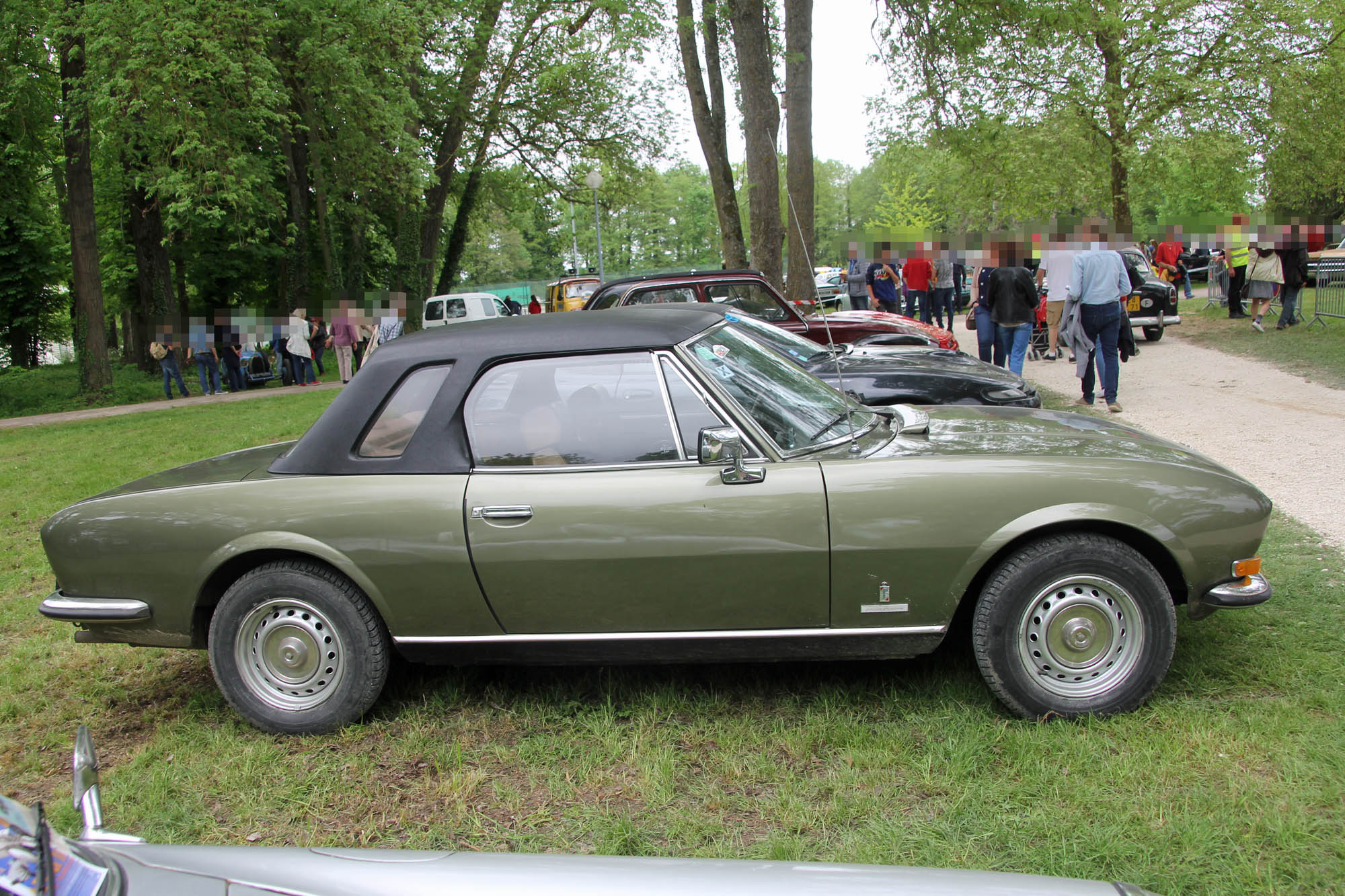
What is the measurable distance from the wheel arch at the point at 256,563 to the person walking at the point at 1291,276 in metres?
16.4

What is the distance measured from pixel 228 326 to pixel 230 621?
713 inches

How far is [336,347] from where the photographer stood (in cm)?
1903

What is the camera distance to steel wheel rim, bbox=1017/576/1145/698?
332 centimetres

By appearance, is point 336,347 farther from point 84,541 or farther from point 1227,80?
point 1227,80

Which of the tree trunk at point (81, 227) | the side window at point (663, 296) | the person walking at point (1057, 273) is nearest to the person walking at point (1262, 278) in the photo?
the person walking at point (1057, 273)

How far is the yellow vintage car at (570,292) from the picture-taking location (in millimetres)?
26266

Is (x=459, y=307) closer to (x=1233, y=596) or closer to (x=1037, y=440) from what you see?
(x=1037, y=440)

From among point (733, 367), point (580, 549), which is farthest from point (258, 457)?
point (733, 367)

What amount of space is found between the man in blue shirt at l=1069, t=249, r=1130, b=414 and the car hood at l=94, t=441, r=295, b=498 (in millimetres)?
7592

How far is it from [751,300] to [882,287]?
5528mm

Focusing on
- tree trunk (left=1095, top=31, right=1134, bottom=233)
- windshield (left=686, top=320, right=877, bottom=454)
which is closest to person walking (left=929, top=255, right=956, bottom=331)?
tree trunk (left=1095, top=31, right=1134, bottom=233)

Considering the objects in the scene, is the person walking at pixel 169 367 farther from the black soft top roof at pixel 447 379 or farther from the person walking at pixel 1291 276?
the person walking at pixel 1291 276

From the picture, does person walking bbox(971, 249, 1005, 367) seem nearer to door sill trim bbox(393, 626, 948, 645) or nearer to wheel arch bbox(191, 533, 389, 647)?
door sill trim bbox(393, 626, 948, 645)

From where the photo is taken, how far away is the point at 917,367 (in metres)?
7.07
